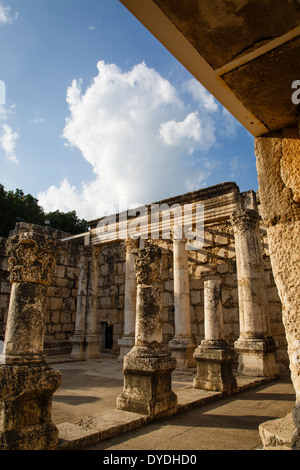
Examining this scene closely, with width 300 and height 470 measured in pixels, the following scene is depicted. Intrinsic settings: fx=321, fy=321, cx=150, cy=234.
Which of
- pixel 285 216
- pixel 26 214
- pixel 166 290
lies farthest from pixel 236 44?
pixel 26 214

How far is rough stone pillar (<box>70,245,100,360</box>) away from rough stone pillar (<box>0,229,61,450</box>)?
903 centimetres

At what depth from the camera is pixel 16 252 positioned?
3855 mm

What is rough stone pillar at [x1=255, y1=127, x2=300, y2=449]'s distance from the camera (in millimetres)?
1865

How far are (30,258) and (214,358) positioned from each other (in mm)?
4259

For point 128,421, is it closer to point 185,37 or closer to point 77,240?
point 185,37

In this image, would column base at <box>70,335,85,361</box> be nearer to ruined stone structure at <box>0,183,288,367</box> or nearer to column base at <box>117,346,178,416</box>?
ruined stone structure at <box>0,183,288,367</box>

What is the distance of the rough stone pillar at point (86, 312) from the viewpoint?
12383mm

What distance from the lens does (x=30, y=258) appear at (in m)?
3.83

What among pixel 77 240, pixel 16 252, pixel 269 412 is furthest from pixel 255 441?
pixel 77 240

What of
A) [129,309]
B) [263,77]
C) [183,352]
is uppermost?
[263,77]

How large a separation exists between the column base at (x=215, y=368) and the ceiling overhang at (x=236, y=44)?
5348mm

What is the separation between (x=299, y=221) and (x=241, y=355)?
726cm

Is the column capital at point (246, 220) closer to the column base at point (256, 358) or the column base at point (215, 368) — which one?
the column base at point (256, 358)

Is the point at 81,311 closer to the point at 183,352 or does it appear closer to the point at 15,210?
the point at 183,352
